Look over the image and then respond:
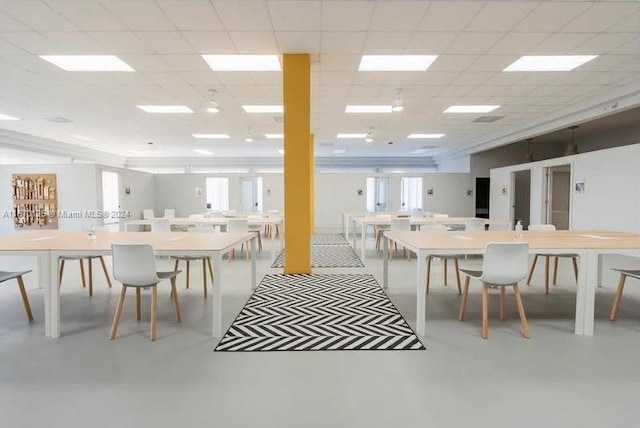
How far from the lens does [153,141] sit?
38.1ft

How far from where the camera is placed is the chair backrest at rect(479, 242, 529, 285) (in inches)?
111

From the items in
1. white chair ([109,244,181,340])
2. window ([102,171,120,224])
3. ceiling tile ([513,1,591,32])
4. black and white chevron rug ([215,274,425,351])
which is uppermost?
ceiling tile ([513,1,591,32])

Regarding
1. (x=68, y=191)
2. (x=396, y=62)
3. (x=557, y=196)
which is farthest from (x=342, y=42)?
(x=68, y=191)

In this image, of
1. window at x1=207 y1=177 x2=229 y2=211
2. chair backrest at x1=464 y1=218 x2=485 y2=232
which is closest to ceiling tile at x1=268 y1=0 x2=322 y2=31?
chair backrest at x1=464 y1=218 x2=485 y2=232

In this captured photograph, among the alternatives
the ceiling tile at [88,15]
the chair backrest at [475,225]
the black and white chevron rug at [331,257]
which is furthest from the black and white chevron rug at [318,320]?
the ceiling tile at [88,15]

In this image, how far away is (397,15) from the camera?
371 cm

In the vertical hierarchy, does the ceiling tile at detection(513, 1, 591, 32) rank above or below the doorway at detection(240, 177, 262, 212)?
above

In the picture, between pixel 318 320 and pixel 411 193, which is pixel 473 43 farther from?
pixel 411 193

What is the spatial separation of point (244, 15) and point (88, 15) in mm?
1695

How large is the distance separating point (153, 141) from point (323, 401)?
11.7 m

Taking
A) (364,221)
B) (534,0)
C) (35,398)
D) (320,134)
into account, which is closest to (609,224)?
(364,221)

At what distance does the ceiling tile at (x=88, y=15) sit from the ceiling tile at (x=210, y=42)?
0.75 m

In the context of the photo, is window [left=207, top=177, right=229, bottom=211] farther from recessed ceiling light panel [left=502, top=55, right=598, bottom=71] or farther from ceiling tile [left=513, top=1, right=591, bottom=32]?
ceiling tile [left=513, top=1, right=591, bottom=32]

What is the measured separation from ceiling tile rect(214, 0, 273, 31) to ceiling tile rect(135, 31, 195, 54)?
2.38 feet
